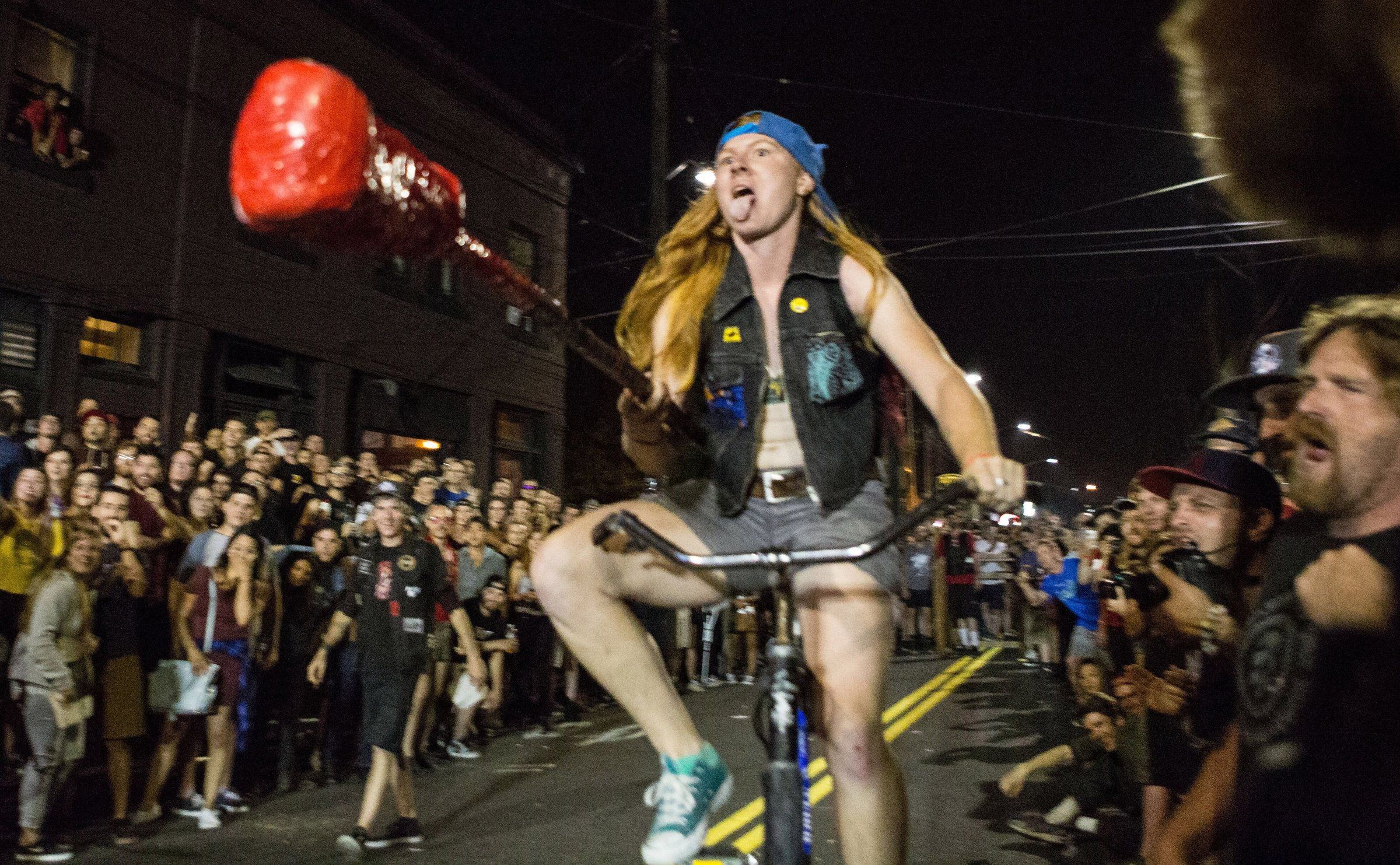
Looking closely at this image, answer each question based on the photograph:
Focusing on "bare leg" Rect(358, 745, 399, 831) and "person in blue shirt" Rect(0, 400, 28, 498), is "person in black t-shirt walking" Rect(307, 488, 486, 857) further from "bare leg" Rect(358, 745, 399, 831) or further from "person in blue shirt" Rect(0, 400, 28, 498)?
"person in blue shirt" Rect(0, 400, 28, 498)

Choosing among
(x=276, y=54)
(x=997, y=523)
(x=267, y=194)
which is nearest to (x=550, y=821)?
(x=997, y=523)

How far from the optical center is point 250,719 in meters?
8.59

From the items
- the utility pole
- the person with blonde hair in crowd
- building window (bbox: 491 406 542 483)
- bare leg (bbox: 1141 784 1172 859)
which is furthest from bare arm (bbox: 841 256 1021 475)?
building window (bbox: 491 406 542 483)

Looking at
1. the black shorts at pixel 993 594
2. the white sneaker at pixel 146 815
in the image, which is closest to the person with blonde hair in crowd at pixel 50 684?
the white sneaker at pixel 146 815

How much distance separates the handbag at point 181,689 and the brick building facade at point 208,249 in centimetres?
398

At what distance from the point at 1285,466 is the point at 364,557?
6.59m

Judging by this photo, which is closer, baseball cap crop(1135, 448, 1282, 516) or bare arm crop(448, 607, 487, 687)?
baseball cap crop(1135, 448, 1282, 516)

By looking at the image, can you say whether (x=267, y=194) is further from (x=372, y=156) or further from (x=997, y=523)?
(x=997, y=523)

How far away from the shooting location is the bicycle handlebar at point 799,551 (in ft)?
7.98

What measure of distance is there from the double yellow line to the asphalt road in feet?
0.10

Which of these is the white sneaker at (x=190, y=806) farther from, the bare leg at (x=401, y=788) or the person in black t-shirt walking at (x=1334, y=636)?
the person in black t-shirt walking at (x=1334, y=636)

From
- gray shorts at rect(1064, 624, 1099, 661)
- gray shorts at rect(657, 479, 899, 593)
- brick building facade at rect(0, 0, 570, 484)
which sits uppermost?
brick building facade at rect(0, 0, 570, 484)

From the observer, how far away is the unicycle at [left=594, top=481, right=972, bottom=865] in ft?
8.19

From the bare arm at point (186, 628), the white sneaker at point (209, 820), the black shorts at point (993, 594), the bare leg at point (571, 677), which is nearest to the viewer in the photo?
the white sneaker at point (209, 820)
